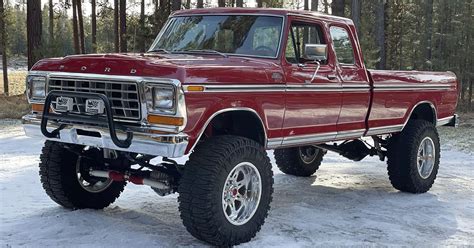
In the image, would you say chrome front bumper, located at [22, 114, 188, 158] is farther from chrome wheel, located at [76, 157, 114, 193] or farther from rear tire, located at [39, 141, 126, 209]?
chrome wheel, located at [76, 157, 114, 193]

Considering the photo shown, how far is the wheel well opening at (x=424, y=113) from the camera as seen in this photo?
8008mm

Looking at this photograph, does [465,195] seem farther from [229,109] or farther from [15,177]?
[15,177]

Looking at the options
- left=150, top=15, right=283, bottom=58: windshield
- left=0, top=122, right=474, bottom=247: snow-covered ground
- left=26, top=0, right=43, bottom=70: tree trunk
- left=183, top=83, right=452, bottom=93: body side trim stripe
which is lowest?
left=0, top=122, right=474, bottom=247: snow-covered ground

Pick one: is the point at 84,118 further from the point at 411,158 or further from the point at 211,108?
the point at 411,158

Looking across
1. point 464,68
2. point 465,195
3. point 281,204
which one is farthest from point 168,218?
point 464,68

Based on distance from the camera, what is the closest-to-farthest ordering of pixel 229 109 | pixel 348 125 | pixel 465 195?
pixel 229 109 → pixel 348 125 → pixel 465 195

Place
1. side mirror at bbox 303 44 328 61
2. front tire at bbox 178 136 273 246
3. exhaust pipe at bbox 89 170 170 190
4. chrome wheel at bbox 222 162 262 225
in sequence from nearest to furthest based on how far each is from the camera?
front tire at bbox 178 136 273 246 < chrome wheel at bbox 222 162 262 225 < exhaust pipe at bbox 89 170 170 190 < side mirror at bbox 303 44 328 61

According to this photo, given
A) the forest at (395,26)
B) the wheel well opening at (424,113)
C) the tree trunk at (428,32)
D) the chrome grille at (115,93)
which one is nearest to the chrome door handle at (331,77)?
the wheel well opening at (424,113)

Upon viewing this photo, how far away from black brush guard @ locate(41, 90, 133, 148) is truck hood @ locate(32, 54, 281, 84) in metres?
0.24

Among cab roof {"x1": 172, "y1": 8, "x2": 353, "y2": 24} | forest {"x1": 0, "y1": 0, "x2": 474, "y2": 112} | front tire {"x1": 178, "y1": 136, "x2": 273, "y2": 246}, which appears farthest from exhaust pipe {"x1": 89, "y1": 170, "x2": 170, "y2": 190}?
forest {"x1": 0, "y1": 0, "x2": 474, "y2": 112}

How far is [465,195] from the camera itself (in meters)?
7.59

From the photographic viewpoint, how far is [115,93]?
470 centimetres

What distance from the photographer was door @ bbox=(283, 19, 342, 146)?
5555 mm

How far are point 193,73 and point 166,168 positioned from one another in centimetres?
120
